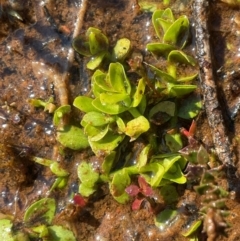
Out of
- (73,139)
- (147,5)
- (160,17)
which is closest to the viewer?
(73,139)

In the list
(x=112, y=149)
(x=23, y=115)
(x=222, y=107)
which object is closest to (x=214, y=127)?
(x=222, y=107)

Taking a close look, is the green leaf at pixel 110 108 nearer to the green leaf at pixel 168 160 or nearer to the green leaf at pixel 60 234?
the green leaf at pixel 168 160

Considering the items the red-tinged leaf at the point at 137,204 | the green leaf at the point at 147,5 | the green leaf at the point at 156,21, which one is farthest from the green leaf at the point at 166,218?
the green leaf at the point at 147,5

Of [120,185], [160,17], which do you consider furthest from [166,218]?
[160,17]

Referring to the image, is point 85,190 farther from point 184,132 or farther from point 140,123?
point 184,132

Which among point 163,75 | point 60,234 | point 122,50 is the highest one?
point 122,50
